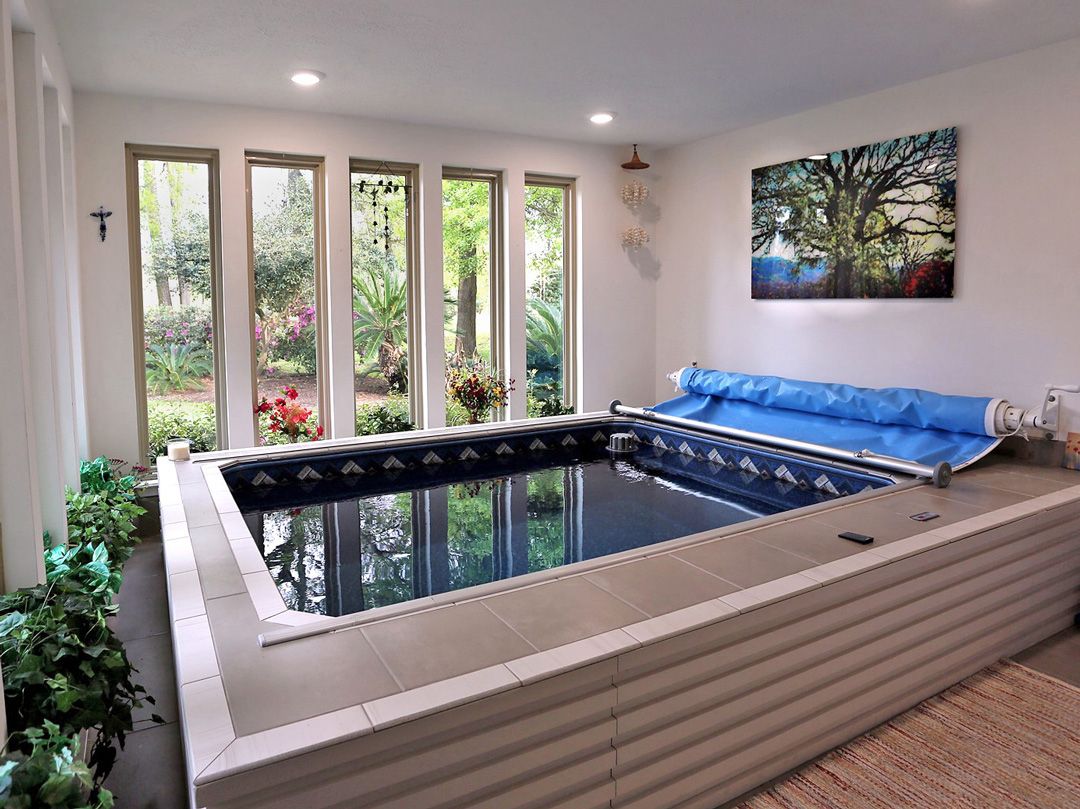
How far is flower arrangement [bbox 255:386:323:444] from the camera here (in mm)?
5316

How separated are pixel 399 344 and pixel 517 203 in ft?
4.62

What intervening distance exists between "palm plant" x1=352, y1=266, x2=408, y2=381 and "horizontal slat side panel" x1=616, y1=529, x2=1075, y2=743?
416 cm

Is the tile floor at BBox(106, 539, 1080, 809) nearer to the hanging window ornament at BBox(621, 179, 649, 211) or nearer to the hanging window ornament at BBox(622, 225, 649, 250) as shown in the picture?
the hanging window ornament at BBox(622, 225, 649, 250)

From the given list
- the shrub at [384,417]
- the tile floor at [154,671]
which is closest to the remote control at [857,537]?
the tile floor at [154,671]

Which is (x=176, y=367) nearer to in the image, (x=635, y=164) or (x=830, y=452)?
(x=635, y=164)

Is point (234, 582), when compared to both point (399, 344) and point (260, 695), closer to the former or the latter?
point (260, 695)

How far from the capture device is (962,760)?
7.50 feet

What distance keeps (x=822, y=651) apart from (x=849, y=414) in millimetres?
2512

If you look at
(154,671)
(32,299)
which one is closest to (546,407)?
(154,671)

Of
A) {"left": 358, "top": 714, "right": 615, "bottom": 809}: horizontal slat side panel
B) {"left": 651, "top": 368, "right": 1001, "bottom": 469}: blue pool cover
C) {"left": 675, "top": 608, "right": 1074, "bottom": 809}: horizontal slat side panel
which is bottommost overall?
{"left": 675, "top": 608, "right": 1074, "bottom": 809}: horizontal slat side panel

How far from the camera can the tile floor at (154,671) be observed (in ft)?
7.28

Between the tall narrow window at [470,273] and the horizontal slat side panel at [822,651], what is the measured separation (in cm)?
396

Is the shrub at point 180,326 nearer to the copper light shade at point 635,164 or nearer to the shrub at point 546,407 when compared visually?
the shrub at point 546,407

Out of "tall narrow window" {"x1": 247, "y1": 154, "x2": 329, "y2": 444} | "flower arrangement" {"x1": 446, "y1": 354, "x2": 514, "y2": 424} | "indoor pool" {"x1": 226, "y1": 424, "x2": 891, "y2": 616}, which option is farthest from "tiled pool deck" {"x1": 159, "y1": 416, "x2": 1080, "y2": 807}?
"flower arrangement" {"x1": 446, "y1": 354, "x2": 514, "y2": 424}
